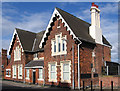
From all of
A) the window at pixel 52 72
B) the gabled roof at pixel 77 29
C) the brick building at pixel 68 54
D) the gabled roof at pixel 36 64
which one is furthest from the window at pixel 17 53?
the gabled roof at pixel 77 29

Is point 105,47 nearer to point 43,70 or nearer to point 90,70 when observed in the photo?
point 90,70

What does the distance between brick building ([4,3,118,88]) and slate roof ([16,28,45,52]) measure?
129cm

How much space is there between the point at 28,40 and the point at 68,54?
1396cm

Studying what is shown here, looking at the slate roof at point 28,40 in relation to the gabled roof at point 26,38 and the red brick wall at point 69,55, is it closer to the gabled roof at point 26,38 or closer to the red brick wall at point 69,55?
the gabled roof at point 26,38

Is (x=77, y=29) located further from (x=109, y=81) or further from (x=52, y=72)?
(x=109, y=81)

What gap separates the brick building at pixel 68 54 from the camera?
19125 mm

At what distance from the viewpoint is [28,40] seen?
1230 inches

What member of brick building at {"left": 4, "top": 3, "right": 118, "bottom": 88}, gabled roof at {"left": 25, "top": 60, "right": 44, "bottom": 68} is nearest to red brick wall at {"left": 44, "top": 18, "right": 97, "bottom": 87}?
brick building at {"left": 4, "top": 3, "right": 118, "bottom": 88}

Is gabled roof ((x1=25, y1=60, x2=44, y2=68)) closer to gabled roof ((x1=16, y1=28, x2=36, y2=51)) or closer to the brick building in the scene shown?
the brick building

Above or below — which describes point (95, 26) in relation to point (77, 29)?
above

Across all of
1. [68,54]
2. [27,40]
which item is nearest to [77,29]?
[68,54]

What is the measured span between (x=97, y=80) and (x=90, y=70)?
212 cm

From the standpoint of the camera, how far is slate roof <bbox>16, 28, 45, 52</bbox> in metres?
29.4

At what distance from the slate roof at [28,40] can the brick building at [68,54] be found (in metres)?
1.29
